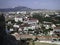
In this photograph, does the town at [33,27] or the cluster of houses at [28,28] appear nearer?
the town at [33,27]

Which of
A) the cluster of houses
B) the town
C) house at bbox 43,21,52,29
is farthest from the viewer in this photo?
house at bbox 43,21,52,29

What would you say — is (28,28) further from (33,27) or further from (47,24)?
(47,24)

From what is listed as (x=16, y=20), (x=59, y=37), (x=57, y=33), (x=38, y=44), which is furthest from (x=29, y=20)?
(x=38, y=44)

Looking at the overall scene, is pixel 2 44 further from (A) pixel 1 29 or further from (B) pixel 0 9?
(B) pixel 0 9

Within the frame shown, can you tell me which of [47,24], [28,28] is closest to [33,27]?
[28,28]

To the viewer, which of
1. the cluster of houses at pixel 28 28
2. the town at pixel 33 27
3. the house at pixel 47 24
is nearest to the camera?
the town at pixel 33 27

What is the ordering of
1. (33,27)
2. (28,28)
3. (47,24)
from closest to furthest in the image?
(28,28), (33,27), (47,24)

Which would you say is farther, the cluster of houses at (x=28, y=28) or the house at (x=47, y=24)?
the house at (x=47, y=24)

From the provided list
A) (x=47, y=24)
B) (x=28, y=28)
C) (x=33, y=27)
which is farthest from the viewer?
(x=47, y=24)

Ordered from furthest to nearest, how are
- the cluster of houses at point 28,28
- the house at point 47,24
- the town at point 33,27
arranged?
the house at point 47,24
the cluster of houses at point 28,28
the town at point 33,27

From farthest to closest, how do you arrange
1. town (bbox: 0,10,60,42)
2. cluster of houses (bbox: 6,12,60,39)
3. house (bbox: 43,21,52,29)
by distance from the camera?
house (bbox: 43,21,52,29) → cluster of houses (bbox: 6,12,60,39) → town (bbox: 0,10,60,42)

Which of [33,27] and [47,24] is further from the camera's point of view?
[47,24]
